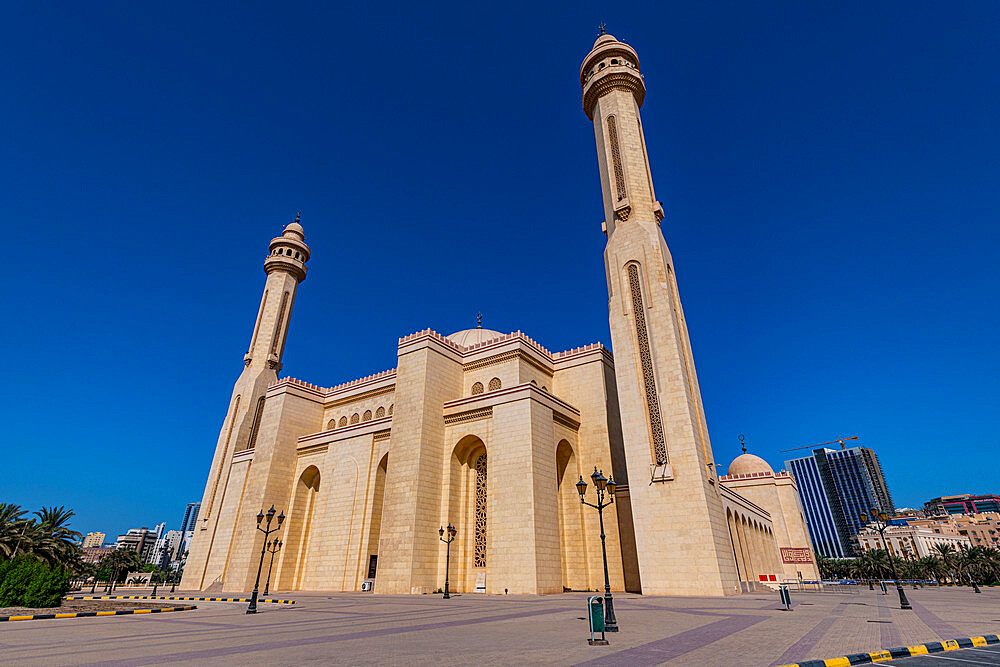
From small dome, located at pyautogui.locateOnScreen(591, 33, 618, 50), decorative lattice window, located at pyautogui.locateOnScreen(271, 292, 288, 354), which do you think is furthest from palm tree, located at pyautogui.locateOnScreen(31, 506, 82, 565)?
small dome, located at pyautogui.locateOnScreen(591, 33, 618, 50)

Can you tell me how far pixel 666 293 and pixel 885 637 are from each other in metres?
15.7

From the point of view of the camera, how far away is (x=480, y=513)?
78.7 feet

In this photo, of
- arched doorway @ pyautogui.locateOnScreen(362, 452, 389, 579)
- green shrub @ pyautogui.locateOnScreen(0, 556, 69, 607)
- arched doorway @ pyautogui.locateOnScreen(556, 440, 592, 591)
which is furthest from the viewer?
arched doorway @ pyautogui.locateOnScreen(362, 452, 389, 579)

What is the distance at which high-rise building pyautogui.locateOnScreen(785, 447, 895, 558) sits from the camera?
442 ft

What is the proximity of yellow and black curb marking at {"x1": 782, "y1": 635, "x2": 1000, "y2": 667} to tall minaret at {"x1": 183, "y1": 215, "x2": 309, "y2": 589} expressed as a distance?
32588 millimetres

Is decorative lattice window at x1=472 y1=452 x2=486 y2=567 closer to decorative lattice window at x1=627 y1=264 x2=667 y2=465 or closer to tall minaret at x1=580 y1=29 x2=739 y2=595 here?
tall minaret at x1=580 y1=29 x2=739 y2=595

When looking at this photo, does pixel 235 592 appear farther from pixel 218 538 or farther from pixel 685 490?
pixel 685 490

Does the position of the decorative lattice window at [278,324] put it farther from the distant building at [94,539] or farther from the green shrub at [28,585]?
the distant building at [94,539]

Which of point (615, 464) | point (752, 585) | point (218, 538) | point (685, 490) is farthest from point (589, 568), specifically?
point (218, 538)

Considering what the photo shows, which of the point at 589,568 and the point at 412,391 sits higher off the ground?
the point at 412,391

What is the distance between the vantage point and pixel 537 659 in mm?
5859

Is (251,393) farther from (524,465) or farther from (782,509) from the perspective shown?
(782,509)

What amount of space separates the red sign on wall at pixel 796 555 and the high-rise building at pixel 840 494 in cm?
12381

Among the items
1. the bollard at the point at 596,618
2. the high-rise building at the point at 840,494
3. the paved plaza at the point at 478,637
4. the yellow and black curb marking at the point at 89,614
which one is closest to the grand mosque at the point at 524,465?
the paved plaza at the point at 478,637
